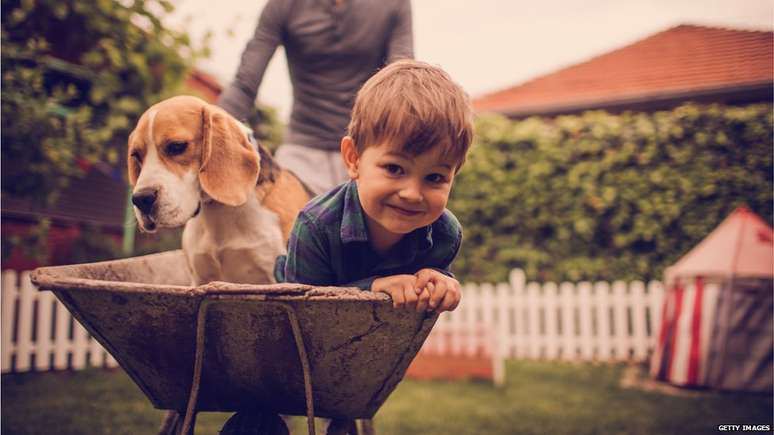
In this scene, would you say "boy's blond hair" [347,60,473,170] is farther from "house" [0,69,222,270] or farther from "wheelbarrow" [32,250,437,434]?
"house" [0,69,222,270]

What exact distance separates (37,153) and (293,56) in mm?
2955

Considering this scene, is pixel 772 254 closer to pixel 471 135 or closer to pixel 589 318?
pixel 589 318

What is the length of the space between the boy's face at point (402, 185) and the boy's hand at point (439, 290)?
0.58 feet

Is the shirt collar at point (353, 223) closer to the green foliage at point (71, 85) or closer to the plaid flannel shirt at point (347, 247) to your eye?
the plaid flannel shirt at point (347, 247)

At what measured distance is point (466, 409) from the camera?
14.4 feet

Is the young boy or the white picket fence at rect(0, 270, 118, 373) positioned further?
the white picket fence at rect(0, 270, 118, 373)

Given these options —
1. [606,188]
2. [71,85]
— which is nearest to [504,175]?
[606,188]

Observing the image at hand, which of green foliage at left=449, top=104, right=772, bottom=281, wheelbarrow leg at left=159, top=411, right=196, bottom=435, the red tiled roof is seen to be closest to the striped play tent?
green foliage at left=449, top=104, right=772, bottom=281

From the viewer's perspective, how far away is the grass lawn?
369 centimetres

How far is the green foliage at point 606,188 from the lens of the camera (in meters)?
7.22

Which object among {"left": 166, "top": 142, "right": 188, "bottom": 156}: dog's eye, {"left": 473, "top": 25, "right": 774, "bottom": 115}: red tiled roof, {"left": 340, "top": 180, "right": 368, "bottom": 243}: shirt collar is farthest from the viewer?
{"left": 473, "top": 25, "right": 774, "bottom": 115}: red tiled roof

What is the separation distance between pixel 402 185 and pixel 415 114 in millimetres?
197

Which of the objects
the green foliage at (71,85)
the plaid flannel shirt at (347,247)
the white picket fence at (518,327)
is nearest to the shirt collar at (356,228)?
the plaid flannel shirt at (347,247)

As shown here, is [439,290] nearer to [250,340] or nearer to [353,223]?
[353,223]
